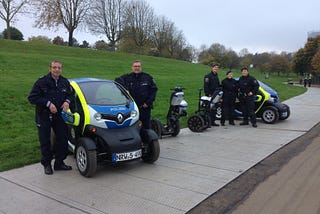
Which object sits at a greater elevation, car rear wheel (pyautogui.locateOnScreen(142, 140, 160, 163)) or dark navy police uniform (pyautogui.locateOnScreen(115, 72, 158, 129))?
dark navy police uniform (pyautogui.locateOnScreen(115, 72, 158, 129))

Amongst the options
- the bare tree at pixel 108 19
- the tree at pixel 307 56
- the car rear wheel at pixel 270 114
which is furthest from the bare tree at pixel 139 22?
the car rear wheel at pixel 270 114

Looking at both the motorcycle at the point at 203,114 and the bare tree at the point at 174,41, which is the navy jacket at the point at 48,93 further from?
the bare tree at the point at 174,41

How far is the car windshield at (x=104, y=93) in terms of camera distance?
6.14 metres

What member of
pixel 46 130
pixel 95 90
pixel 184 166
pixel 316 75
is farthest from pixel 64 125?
pixel 316 75

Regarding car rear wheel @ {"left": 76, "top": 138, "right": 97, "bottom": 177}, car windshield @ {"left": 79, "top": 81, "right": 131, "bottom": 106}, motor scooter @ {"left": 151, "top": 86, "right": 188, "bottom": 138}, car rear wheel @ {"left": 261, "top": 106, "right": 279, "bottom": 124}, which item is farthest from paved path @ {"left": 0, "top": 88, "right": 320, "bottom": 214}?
car rear wheel @ {"left": 261, "top": 106, "right": 279, "bottom": 124}

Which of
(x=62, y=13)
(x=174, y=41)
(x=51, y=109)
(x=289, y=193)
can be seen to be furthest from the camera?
(x=174, y=41)

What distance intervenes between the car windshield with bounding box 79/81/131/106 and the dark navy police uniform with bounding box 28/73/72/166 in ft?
1.23

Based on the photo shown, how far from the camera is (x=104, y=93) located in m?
6.38

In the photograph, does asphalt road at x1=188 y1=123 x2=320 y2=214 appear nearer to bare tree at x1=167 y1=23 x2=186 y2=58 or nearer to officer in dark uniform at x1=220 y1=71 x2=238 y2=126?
officer in dark uniform at x1=220 y1=71 x2=238 y2=126

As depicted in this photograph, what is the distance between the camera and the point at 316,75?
61.2m

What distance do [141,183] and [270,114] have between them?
741cm

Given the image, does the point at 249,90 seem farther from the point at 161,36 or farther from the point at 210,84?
the point at 161,36

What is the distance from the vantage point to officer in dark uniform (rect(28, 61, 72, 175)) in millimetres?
5652

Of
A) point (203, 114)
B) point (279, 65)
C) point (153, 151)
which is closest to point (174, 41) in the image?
point (279, 65)
